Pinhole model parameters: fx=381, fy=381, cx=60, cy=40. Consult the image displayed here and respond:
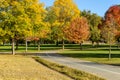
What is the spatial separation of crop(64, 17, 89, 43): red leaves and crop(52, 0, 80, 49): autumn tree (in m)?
1.37

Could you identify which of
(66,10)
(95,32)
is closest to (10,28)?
(66,10)

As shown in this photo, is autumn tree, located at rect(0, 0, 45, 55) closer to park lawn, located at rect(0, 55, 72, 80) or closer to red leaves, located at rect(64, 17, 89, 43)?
park lawn, located at rect(0, 55, 72, 80)

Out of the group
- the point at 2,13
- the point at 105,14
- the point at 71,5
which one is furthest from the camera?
the point at 105,14

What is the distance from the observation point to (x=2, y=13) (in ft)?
177

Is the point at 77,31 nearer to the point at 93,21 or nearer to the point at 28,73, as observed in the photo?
the point at 93,21

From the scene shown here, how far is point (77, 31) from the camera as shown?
8706cm

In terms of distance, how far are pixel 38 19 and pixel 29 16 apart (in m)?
1.38

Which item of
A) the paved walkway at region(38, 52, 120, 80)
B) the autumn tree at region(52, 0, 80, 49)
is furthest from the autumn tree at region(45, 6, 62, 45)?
the paved walkway at region(38, 52, 120, 80)

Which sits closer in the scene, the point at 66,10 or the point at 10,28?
the point at 10,28

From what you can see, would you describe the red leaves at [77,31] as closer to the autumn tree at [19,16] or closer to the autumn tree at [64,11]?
the autumn tree at [64,11]

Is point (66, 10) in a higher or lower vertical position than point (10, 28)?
higher

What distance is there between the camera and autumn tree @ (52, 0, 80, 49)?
84.0 m

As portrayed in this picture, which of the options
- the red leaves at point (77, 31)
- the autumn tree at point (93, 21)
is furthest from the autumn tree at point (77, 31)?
the autumn tree at point (93, 21)

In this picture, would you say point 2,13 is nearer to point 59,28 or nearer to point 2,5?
point 2,5
